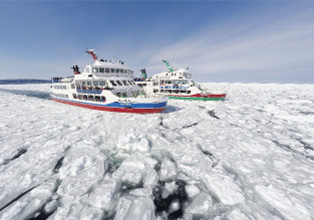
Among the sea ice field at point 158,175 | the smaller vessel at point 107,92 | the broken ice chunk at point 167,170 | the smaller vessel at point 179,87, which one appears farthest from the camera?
the smaller vessel at point 179,87

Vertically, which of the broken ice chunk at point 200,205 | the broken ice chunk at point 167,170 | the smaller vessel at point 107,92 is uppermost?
the smaller vessel at point 107,92

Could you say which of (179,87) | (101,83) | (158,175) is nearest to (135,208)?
(158,175)

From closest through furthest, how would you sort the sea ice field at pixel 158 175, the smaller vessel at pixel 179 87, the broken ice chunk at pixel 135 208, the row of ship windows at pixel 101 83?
the broken ice chunk at pixel 135 208
the sea ice field at pixel 158 175
the row of ship windows at pixel 101 83
the smaller vessel at pixel 179 87

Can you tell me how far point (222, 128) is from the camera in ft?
30.8

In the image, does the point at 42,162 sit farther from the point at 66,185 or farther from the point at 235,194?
the point at 235,194

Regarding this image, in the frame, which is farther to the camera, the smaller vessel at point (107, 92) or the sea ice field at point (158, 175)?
the smaller vessel at point (107, 92)

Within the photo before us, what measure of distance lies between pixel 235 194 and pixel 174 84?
19581 mm

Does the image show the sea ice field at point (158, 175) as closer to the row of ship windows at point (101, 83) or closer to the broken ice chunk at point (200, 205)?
the broken ice chunk at point (200, 205)

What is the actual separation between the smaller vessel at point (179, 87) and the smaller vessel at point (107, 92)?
6.48 meters

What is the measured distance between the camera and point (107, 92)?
1347 centimetres

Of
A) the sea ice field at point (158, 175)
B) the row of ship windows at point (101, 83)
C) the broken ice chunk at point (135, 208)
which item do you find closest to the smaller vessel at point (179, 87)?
the row of ship windows at point (101, 83)

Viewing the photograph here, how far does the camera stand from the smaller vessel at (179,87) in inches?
792

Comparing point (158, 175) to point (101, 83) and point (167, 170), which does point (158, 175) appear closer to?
point (167, 170)

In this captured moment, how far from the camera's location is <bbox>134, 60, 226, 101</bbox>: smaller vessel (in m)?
20.1
